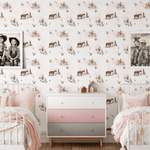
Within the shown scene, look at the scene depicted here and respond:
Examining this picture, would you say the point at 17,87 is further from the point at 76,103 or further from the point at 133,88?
the point at 133,88

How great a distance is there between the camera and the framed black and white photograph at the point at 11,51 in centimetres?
436

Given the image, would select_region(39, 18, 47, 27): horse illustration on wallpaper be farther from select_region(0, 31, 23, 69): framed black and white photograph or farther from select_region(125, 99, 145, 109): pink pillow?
select_region(125, 99, 145, 109): pink pillow

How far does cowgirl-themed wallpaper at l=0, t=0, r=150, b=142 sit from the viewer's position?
4355mm

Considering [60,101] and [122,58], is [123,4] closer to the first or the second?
[122,58]

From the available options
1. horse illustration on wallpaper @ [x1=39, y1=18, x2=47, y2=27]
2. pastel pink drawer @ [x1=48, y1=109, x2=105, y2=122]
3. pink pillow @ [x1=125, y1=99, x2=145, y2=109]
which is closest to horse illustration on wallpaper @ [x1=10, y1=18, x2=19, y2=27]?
horse illustration on wallpaper @ [x1=39, y1=18, x2=47, y2=27]

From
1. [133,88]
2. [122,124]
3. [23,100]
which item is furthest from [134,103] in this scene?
[23,100]

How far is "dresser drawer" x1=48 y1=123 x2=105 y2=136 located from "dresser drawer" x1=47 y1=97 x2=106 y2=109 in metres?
0.32

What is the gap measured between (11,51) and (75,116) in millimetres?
1796

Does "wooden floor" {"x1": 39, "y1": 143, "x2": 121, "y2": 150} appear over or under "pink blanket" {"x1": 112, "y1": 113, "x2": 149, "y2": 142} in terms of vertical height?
under

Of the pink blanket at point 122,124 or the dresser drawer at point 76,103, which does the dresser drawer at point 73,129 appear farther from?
the pink blanket at point 122,124

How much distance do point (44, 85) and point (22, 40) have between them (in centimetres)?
99

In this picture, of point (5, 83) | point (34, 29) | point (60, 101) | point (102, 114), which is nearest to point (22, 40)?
point (34, 29)

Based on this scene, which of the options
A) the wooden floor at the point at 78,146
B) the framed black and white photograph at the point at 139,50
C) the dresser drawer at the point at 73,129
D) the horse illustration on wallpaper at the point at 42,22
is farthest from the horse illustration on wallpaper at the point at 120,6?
the wooden floor at the point at 78,146

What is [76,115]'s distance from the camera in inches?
157
